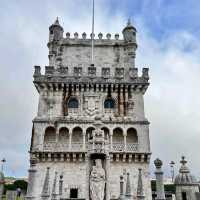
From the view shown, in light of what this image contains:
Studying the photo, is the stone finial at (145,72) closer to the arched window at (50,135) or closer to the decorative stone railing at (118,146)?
the decorative stone railing at (118,146)

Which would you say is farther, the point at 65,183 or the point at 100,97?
the point at 100,97

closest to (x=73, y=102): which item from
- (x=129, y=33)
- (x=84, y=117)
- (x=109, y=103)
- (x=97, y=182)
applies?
(x=84, y=117)

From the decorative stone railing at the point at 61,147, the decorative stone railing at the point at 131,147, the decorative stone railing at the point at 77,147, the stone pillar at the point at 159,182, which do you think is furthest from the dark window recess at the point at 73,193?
the stone pillar at the point at 159,182

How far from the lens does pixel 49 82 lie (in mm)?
37312

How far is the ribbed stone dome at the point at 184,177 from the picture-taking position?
32.0 meters

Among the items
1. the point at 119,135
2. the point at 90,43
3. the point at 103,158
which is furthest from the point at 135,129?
the point at 103,158

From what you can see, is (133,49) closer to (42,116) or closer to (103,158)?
(42,116)

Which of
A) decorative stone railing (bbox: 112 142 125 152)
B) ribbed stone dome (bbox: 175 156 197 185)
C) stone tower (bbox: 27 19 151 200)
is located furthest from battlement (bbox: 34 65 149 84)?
ribbed stone dome (bbox: 175 156 197 185)

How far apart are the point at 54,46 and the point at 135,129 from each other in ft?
46.4

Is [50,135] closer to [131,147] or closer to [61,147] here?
[61,147]

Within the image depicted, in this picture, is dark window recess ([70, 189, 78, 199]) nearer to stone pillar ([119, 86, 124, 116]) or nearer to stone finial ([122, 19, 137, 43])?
stone pillar ([119, 86, 124, 116])

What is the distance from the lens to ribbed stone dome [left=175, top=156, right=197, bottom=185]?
32.0m

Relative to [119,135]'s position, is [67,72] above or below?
above

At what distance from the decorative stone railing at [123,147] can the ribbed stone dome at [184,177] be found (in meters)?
5.27
